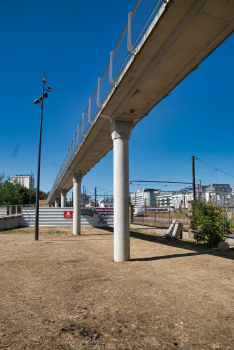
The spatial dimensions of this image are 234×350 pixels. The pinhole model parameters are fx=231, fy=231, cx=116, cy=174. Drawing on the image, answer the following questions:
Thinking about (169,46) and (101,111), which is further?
(101,111)

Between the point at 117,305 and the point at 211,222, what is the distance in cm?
797

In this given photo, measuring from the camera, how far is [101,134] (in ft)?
35.9

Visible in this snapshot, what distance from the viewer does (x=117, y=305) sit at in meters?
4.27

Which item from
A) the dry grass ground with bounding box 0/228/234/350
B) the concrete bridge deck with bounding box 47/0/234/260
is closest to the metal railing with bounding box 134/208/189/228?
the concrete bridge deck with bounding box 47/0/234/260

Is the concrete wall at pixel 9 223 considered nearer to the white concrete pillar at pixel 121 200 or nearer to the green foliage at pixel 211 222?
the white concrete pillar at pixel 121 200

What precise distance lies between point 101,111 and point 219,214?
7.29 m

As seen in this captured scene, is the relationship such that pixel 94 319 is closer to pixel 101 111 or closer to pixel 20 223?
pixel 101 111

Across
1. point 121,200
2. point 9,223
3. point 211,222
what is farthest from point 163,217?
point 121,200

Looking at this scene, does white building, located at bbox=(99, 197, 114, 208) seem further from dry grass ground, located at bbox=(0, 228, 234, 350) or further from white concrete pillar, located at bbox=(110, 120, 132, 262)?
dry grass ground, located at bbox=(0, 228, 234, 350)

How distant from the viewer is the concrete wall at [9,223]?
20.2 m

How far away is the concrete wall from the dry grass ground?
45.7 ft

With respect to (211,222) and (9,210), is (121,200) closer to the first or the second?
(211,222)

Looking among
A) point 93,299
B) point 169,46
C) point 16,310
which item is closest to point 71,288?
point 93,299

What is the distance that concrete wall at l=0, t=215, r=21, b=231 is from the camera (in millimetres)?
20219
